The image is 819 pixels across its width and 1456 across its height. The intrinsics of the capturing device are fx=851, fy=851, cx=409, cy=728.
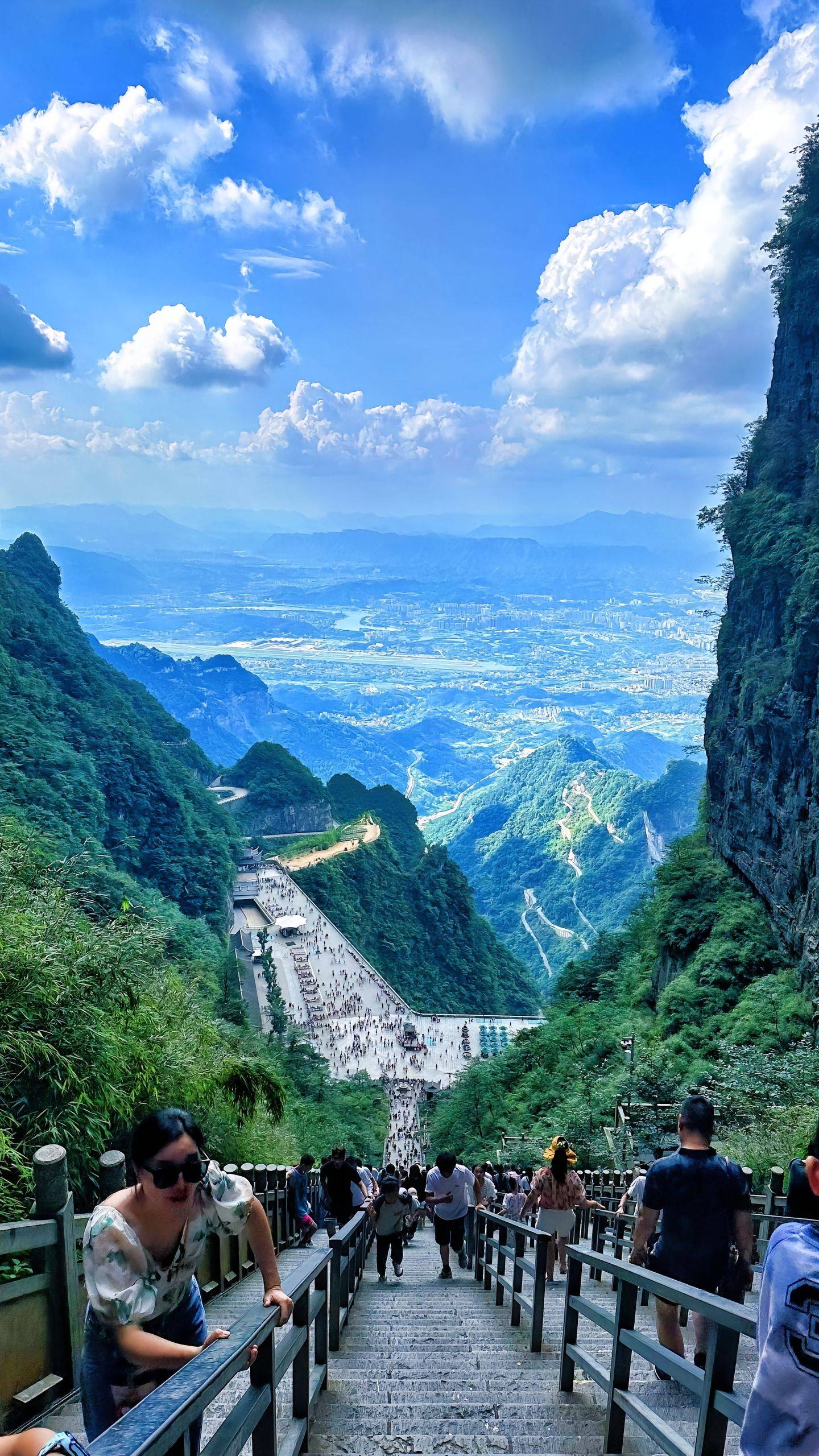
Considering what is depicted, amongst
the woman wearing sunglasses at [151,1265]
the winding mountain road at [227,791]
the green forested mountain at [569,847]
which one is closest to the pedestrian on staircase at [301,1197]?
the woman wearing sunglasses at [151,1265]

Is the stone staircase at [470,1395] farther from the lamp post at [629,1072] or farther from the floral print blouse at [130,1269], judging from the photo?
the lamp post at [629,1072]

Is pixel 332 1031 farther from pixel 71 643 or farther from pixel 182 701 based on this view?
pixel 182 701

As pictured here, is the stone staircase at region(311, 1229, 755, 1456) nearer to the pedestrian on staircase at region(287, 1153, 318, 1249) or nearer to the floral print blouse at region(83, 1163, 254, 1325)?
the floral print blouse at region(83, 1163, 254, 1325)

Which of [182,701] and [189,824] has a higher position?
[182,701]

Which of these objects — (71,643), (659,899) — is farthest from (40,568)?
(659,899)

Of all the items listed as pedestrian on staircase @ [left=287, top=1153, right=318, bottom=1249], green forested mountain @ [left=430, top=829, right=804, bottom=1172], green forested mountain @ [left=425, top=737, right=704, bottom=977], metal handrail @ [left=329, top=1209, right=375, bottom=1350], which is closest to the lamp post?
green forested mountain @ [left=430, top=829, right=804, bottom=1172]

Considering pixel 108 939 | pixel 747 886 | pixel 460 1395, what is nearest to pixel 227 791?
pixel 747 886
